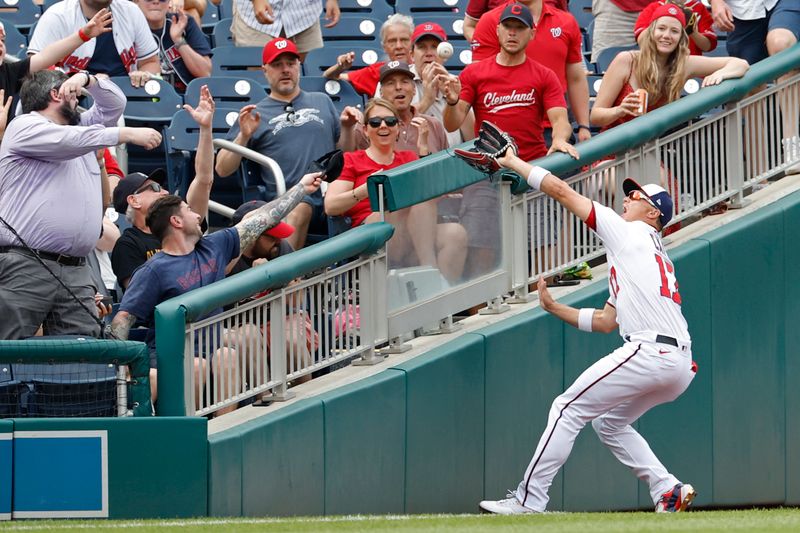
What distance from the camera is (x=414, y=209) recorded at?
7.24 metres

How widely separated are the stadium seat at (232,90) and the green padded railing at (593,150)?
3.27 metres

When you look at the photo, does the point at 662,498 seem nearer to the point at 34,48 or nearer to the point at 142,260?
the point at 142,260

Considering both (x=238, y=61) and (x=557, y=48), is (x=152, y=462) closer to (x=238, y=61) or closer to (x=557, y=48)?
(x=557, y=48)

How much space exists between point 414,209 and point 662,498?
6.33 ft

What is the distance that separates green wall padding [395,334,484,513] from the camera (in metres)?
6.98

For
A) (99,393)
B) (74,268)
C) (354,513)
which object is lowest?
(354,513)

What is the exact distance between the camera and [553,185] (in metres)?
6.51

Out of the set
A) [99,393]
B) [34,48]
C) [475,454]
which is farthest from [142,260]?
[34,48]

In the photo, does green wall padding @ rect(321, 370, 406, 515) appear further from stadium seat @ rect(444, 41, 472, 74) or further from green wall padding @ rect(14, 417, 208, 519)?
stadium seat @ rect(444, 41, 472, 74)

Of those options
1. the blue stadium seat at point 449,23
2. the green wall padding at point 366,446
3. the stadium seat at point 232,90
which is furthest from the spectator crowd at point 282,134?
the blue stadium seat at point 449,23

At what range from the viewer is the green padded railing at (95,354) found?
580cm

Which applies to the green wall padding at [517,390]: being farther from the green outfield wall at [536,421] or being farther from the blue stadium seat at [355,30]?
the blue stadium seat at [355,30]

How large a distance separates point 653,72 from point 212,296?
3.52 m

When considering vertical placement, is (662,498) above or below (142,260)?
below
